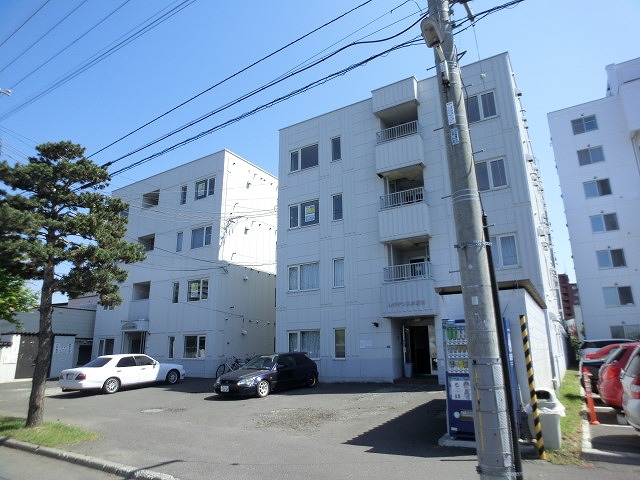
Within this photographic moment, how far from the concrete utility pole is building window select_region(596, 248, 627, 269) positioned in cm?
3416

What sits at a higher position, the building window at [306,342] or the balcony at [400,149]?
the balcony at [400,149]

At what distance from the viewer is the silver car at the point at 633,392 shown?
7090mm

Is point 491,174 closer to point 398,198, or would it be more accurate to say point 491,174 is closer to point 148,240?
point 398,198

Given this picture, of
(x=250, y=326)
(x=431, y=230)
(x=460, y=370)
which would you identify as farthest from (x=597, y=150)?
(x=460, y=370)

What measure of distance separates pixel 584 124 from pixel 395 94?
2534 centimetres

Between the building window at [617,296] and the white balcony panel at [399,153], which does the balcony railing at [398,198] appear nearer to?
the white balcony panel at [399,153]

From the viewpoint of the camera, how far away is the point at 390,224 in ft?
62.0

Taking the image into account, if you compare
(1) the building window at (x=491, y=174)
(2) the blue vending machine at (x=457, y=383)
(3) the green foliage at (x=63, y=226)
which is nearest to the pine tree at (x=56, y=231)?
(3) the green foliage at (x=63, y=226)

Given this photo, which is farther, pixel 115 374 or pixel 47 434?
pixel 115 374

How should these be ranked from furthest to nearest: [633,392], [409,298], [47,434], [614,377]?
1. [409,298]
2. [614,377]
3. [47,434]
4. [633,392]

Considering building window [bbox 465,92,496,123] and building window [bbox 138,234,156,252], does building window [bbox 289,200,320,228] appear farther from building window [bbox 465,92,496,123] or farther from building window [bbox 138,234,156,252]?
building window [bbox 138,234,156,252]

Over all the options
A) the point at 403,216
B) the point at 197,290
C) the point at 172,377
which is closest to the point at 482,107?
the point at 403,216

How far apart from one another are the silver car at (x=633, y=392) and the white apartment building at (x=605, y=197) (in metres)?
28.0

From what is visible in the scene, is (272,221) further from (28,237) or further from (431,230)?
(28,237)
